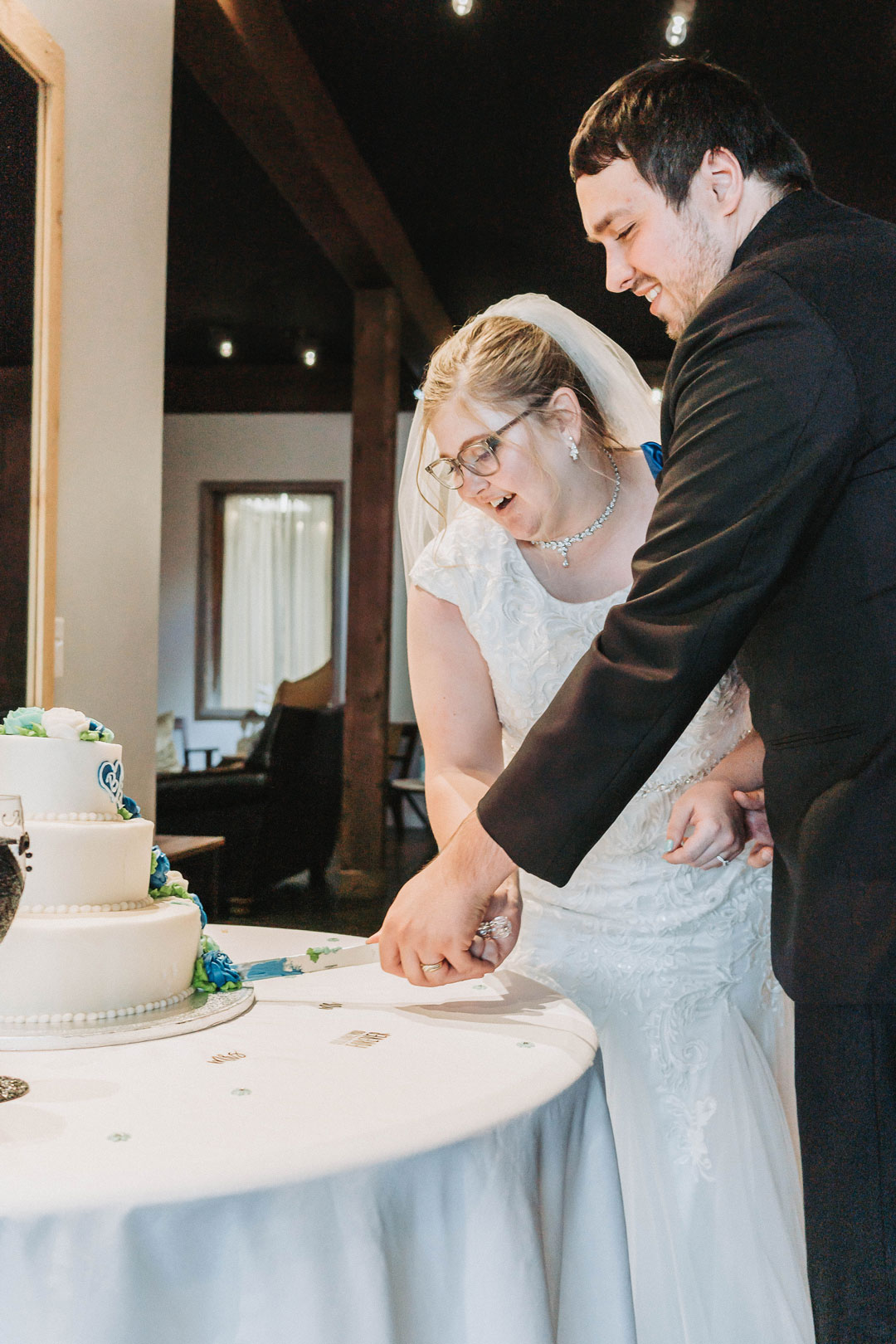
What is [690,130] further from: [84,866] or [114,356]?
[114,356]

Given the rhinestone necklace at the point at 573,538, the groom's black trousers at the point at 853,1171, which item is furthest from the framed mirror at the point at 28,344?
the groom's black trousers at the point at 853,1171

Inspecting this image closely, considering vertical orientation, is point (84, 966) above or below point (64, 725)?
below

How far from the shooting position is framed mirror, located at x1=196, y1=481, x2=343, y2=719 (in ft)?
36.5

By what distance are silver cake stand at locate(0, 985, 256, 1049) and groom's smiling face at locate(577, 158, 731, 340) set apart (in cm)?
87

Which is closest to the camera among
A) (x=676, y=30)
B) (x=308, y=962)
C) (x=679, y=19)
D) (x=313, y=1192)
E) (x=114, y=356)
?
(x=313, y=1192)

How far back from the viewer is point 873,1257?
942mm

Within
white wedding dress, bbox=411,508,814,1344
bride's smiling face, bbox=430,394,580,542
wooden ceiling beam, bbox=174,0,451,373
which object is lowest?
white wedding dress, bbox=411,508,814,1344

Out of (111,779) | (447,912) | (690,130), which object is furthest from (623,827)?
(690,130)

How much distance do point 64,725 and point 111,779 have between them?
0.08 metres

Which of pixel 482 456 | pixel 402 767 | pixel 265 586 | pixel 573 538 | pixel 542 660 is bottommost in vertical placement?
pixel 402 767

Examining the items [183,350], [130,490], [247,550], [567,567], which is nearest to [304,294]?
[183,350]

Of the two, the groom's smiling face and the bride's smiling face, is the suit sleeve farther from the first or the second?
the bride's smiling face

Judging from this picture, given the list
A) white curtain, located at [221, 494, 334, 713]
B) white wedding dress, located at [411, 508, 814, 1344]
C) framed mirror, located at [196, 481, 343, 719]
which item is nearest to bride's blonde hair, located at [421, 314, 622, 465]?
white wedding dress, located at [411, 508, 814, 1344]

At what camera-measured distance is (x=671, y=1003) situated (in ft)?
4.87
